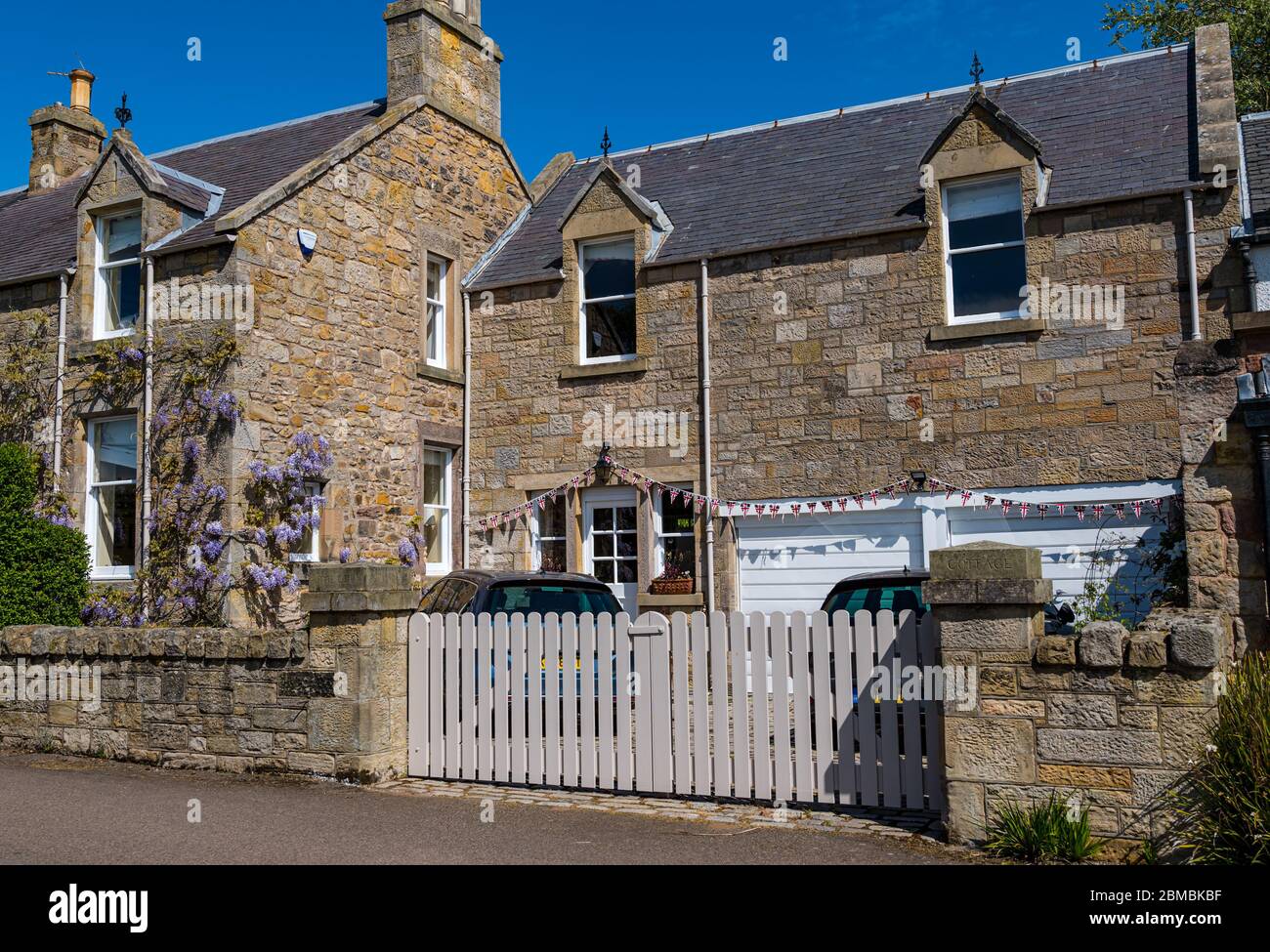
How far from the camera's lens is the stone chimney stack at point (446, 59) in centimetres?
1630

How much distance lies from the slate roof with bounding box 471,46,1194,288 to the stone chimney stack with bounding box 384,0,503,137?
197 centimetres

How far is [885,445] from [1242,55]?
16001 millimetres

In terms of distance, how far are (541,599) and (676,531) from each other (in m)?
4.76

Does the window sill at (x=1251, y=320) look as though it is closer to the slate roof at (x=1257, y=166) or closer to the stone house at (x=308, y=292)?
the slate roof at (x=1257, y=166)

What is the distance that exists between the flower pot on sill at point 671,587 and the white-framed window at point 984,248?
462cm

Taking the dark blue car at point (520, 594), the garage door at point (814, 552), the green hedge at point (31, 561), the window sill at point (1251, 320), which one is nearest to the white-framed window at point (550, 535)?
the garage door at point (814, 552)

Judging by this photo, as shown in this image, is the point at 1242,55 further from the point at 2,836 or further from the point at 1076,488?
the point at 2,836

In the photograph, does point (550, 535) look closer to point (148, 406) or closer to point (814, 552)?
point (814, 552)

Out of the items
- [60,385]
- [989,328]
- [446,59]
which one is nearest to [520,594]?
[989,328]

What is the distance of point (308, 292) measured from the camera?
14.1 meters

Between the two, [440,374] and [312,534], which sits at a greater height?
[440,374]

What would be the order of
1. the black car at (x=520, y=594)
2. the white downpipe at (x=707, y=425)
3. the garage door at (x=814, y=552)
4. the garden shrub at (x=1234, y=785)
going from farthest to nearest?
the white downpipe at (x=707, y=425) < the garage door at (x=814, y=552) < the black car at (x=520, y=594) < the garden shrub at (x=1234, y=785)

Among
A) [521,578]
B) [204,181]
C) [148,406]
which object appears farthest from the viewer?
[204,181]

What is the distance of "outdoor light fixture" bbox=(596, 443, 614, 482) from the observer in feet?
49.3
